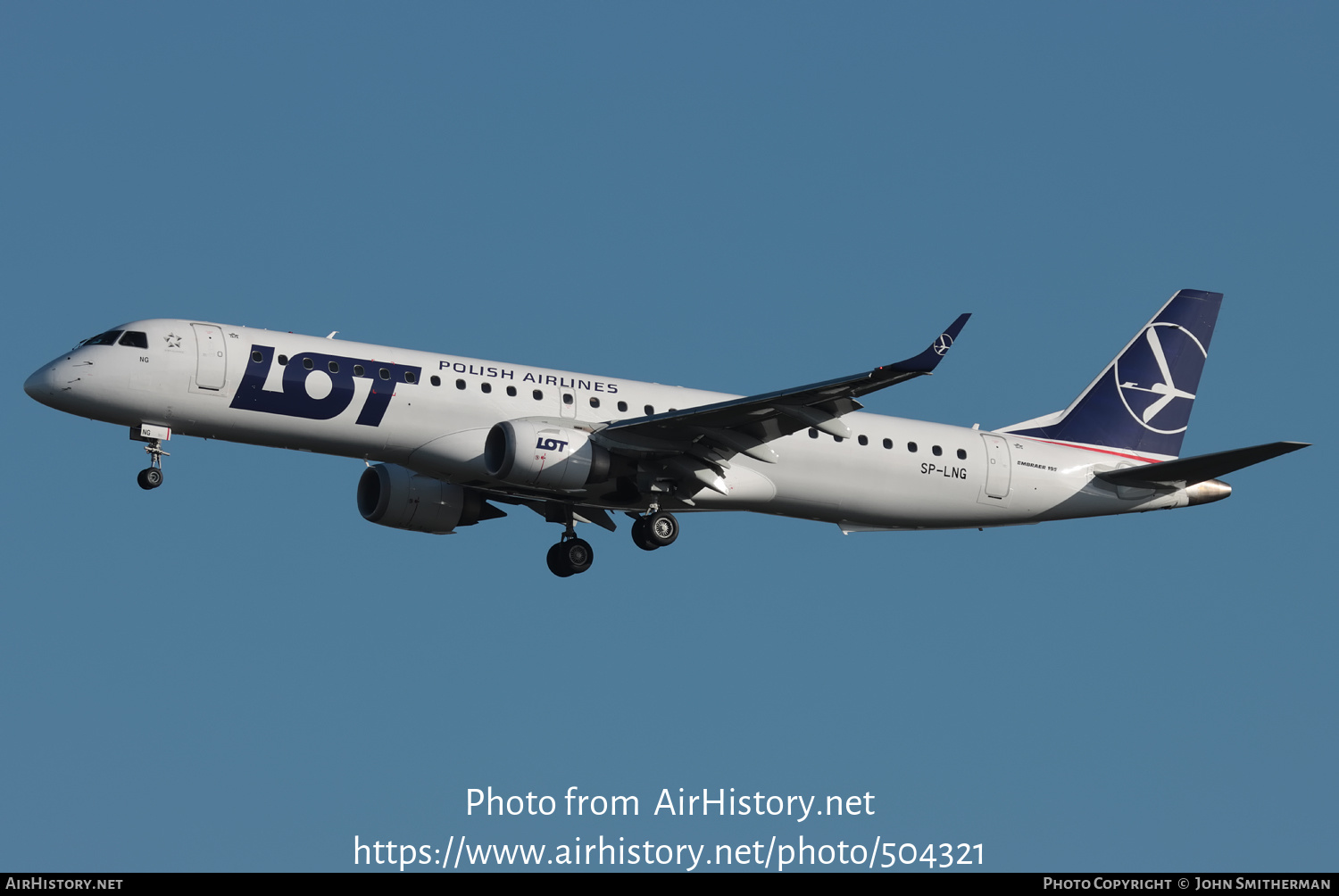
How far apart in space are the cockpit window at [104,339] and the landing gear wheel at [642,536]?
1246 centimetres

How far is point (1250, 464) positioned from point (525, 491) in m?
16.9

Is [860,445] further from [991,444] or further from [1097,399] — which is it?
[1097,399]

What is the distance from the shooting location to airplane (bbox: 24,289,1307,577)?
3806 cm

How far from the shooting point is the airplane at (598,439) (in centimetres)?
3806

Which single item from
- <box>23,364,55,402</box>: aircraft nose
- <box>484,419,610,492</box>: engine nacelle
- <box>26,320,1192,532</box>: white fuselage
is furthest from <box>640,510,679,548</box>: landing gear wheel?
<box>23,364,55,402</box>: aircraft nose

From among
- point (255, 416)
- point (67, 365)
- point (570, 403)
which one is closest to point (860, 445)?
point (570, 403)

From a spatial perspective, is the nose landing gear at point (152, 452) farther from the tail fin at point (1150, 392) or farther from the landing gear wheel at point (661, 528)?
the tail fin at point (1150, 392)

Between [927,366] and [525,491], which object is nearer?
[927,366]

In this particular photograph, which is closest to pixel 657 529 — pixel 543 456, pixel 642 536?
pixel 642 536

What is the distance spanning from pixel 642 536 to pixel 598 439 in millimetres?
3171

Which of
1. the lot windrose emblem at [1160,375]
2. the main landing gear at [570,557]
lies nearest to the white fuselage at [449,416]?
the main landing gear at [570,557]

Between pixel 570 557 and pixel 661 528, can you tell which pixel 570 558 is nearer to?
pixel 570 557

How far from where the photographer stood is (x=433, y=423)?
39.0m

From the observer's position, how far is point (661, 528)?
4094cm
